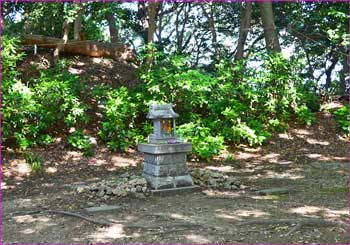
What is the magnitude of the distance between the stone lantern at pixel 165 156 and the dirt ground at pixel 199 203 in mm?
340

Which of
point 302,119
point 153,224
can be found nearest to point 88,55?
point 302,119

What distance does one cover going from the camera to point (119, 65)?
1519 centimetres

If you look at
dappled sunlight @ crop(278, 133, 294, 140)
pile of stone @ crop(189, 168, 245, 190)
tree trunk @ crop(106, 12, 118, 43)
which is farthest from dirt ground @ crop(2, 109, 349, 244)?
tree trunk @ crop(106, 12, 118, 43)

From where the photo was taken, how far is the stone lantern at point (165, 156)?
7250mm

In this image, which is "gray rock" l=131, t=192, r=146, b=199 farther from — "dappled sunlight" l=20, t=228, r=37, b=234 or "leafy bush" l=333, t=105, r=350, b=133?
"leafy bush" l=333, t=105, r=350, b=133

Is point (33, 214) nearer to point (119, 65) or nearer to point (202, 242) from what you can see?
point (202, 242)

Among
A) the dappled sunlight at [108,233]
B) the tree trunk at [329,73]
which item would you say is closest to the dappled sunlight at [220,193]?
the dappled sunlight at [108,233]

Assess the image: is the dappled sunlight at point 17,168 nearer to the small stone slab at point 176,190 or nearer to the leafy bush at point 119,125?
the leafy bush at point 119,125

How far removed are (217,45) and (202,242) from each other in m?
15.7

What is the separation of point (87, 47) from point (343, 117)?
357 inches

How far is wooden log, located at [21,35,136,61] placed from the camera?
46.2 ft

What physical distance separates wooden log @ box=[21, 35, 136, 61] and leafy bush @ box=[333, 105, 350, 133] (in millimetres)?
7701

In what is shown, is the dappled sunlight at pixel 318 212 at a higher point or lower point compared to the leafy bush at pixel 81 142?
lower

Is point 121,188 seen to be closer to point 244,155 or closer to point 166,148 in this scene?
point 166,148
